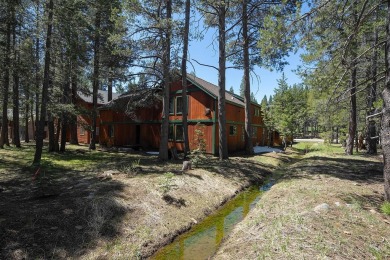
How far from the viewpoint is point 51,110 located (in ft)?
53.5

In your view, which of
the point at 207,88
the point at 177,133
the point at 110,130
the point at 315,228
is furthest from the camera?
the point at 110,130

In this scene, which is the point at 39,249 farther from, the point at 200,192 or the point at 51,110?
the point at 51,110

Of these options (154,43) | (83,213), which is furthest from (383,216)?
(154,43)

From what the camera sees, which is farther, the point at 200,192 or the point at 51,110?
the point at 51,110

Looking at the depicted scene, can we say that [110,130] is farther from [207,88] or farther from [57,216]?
[57,216]

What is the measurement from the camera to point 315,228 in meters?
5.25

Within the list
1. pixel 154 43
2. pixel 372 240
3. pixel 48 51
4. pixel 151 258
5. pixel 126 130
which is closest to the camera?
pixel 372 240

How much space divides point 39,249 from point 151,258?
7.31 feet

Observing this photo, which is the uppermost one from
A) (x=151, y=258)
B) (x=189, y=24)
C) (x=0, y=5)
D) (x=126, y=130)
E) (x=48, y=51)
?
(x=189, y=24)

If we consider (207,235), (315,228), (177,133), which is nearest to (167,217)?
(207,235)

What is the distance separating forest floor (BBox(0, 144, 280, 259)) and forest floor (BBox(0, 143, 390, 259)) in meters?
0.02

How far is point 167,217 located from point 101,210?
180 centimetres

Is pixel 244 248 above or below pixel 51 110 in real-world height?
below

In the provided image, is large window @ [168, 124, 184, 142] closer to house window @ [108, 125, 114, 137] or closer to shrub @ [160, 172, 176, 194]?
house window @ [108, 125, 114, 137]
